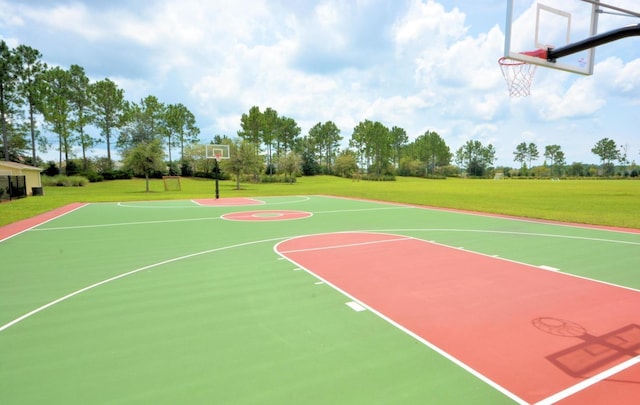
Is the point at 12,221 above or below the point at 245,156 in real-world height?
below

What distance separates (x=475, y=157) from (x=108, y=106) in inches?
4359

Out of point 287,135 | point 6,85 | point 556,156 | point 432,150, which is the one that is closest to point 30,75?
point 6,85

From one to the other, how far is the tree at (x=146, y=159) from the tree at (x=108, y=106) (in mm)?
24511

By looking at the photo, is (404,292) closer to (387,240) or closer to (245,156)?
(387,240)

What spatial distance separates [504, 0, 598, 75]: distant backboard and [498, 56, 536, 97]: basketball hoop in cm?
81

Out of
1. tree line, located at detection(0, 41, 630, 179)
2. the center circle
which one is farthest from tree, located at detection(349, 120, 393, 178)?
the center circle

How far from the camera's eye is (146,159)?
117 ft

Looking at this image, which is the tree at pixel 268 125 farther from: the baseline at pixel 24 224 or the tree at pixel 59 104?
the baseline at pixel 24 224

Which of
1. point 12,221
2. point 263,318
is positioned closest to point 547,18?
point 263,318

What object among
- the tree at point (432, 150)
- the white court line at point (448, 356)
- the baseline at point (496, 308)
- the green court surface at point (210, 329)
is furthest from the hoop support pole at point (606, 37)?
the tree at point (432, 150)

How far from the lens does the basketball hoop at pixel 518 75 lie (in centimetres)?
830

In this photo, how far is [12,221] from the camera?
13.5 meters

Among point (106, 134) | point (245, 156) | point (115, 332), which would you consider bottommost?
point (115, 332)

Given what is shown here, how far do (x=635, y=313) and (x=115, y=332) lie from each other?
7055 millimetres
